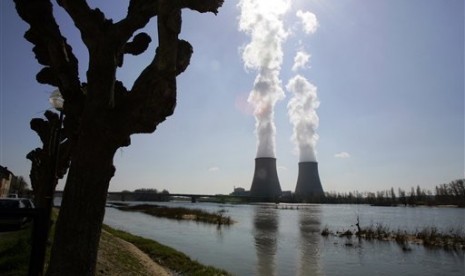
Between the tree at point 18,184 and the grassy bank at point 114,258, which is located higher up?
the tree at point 18,184

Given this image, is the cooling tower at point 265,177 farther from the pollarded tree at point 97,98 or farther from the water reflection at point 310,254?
the pollarded tree at point 97,98

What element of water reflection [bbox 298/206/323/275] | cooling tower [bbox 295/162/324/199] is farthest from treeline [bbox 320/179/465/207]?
water reflection [bbox 298/206/323/275]

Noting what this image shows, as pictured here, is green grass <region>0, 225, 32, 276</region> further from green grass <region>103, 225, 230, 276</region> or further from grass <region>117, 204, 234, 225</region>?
grass <region>117, 204, 234, 225</region>

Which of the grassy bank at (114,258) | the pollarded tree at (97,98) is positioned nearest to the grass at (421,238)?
the grassy bank at (114,258)

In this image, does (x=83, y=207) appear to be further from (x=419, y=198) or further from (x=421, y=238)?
(x=419, y=198)

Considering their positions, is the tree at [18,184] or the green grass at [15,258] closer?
the green grass at [15,258]

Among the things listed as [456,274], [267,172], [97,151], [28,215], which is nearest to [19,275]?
[28,215]

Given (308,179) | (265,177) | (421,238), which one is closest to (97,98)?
(421,238)

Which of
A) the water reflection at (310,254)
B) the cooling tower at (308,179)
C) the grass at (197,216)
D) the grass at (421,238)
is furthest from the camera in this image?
the cooling tower at (308,179)
